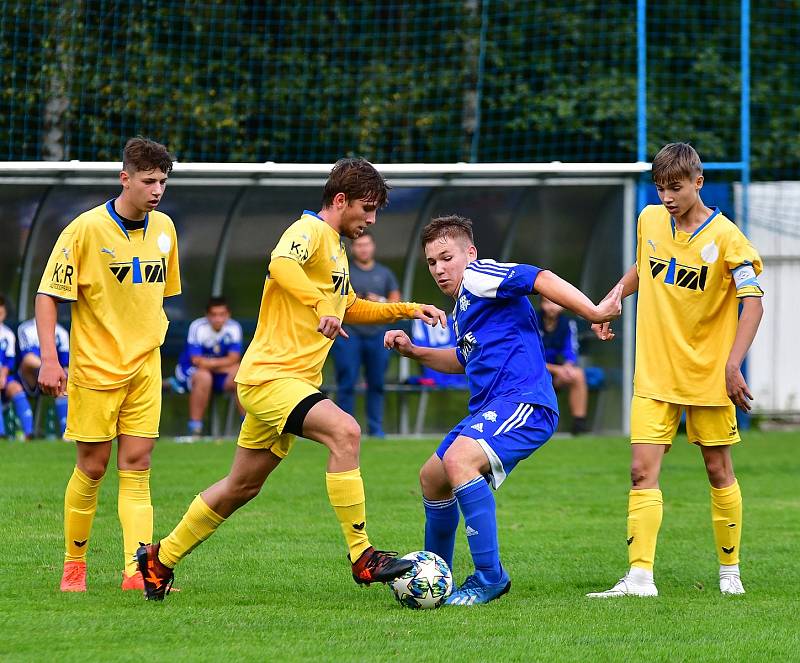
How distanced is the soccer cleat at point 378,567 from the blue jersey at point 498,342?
77cm

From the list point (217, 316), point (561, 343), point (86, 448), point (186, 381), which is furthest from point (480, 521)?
point (186, 381)

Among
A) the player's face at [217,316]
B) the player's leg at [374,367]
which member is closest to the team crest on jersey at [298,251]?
the player's leg at [374,367]

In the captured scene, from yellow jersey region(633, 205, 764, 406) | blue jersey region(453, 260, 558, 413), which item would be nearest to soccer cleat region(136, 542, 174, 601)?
blue jersey region(453, 260, 558, 413)

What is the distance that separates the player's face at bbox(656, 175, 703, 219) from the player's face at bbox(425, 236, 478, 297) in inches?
34.2

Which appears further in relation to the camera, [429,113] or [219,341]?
[429,113]

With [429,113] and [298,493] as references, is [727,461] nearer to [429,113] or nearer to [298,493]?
[298,493]

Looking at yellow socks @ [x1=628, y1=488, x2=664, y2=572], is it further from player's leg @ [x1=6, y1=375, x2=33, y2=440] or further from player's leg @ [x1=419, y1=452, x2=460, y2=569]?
player's leg @ [x1=6, y1=375, x2=33, y2=440]

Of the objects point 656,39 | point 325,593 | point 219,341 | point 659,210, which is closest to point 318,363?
point 325,593

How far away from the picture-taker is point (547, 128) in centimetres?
1755

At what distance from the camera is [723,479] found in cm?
599

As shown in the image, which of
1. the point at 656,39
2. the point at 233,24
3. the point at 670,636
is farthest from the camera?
the point at 656,39

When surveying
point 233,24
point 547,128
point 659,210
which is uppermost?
point 233,24

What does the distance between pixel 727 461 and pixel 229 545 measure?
8.52 ft

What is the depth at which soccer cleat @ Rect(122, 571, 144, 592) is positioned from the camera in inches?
229
